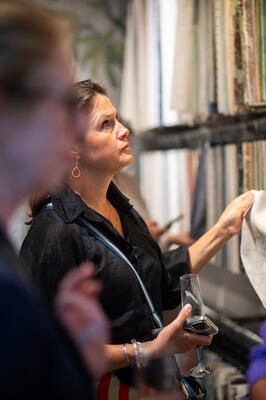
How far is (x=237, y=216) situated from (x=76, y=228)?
0.62 m

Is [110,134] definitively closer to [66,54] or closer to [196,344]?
[196,344]

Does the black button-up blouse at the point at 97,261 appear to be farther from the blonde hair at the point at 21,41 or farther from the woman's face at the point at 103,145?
the blonde hair at the point at 21,41

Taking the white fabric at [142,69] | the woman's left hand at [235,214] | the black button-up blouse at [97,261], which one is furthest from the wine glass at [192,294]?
the white fabric at [142,69]

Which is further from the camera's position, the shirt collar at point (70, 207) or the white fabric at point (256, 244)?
the white fabric at point (256, 244)

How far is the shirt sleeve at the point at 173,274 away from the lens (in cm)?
195

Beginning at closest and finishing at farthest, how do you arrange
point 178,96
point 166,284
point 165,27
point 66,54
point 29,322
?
point 29,322 → point 66,54 → point 166,284 → point 178,96 → point 165,27

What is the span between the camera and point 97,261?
1.65 metres

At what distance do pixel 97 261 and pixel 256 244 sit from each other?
55 cm

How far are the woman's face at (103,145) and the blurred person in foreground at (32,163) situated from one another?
97cm

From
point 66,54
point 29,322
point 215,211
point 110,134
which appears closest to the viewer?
point 29,322

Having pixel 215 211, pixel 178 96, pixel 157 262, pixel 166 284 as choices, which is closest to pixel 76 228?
pixel 157 262

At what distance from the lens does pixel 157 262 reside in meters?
1.86

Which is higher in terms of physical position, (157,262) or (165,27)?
(165,27)

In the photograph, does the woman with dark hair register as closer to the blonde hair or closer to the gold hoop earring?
the gold hoop earring
